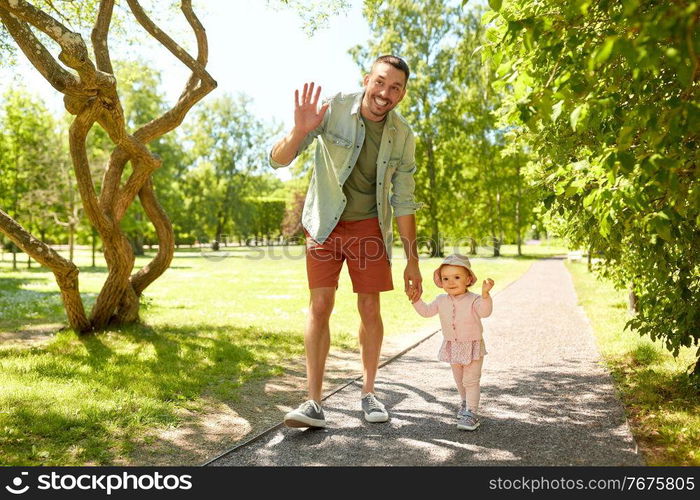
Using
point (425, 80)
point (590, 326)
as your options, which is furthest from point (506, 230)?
point (590, 326)

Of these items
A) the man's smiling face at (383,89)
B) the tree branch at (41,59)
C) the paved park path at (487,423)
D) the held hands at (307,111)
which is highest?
the tree branch at (41,59)

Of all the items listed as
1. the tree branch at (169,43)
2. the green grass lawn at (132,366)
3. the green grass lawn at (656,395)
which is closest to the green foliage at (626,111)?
the green grass lawn at (656,395)

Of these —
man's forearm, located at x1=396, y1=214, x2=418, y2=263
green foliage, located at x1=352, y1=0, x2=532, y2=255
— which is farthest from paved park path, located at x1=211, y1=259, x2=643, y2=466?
green foliage, located at x1=352, y1=0, x2=532, y2=255

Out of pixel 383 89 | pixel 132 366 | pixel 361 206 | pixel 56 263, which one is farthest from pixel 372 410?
pixel 56 263

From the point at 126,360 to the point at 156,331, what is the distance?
1.93 meters

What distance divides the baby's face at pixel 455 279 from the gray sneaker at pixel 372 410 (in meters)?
0.93

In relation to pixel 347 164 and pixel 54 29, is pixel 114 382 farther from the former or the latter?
pixel 54 29

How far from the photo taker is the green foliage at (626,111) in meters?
2.33

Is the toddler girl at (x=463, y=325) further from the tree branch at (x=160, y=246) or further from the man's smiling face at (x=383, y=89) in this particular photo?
the tree branch at (x=160, y=246)

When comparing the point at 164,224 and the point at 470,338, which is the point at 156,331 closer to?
the point at 164,224

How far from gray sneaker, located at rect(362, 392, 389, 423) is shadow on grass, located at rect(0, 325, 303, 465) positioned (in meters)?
1.36

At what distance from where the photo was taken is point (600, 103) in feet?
8.43

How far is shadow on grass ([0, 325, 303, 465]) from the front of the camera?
3.81m

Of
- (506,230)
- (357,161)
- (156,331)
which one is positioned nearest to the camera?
(357,161)
